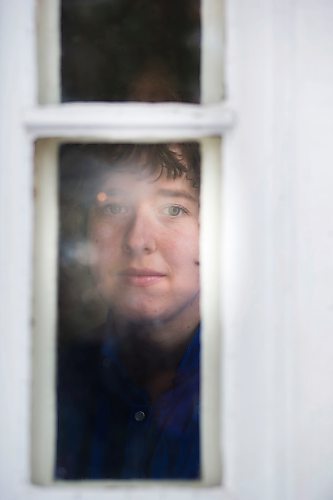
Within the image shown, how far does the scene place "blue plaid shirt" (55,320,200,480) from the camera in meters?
1.13

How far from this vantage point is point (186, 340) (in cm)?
120

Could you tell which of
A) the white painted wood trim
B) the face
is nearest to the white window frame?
the white painted wood trim

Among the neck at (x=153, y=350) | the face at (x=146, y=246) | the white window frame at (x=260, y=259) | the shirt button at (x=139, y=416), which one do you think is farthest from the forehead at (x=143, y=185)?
the shirt button at (x=139, y=416)

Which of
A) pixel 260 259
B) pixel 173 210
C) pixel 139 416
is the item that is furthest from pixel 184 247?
pixel 139 416

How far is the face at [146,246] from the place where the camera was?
3.84 ft

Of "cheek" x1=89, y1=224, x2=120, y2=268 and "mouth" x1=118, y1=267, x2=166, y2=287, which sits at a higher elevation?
"cheek" x1=89, y1=224, x2=120, y2=268

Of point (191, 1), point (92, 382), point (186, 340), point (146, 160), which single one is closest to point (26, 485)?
point (92, 382)

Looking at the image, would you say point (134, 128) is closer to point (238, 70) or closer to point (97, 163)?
point (97, 163)

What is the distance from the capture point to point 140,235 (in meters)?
1.24

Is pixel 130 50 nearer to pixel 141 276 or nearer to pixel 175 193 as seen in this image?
pixel 175 193

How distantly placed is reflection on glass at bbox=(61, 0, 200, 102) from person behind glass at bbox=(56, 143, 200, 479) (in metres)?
0.11

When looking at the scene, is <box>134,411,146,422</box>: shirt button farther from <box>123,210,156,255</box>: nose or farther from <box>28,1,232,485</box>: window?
<box>123,210,156,255</box>: nose

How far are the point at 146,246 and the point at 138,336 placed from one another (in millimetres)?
182

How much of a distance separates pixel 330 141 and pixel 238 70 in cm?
20
